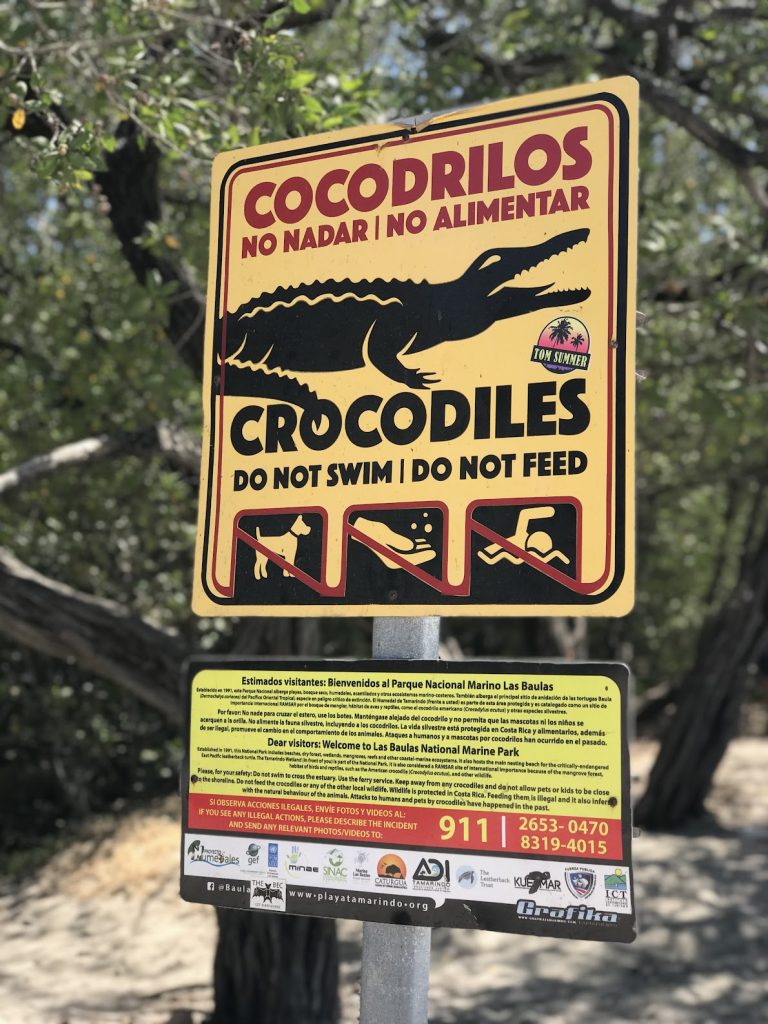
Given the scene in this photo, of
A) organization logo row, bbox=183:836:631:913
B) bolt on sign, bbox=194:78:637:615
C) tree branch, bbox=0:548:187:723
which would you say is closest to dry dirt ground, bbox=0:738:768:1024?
tree branch, bbox=0:548:187:723

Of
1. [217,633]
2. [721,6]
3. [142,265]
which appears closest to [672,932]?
[217,633]

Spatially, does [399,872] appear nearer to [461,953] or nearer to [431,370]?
[431,370]

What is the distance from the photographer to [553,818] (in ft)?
6.29

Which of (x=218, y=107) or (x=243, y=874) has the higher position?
(x=218, y=107)

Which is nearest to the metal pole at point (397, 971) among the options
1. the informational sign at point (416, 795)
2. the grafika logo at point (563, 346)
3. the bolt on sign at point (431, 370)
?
the informational sign at point (416, 795)

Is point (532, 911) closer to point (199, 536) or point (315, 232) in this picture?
point (199, 536)

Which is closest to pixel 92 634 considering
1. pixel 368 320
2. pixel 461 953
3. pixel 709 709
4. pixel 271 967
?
pixel 271 967

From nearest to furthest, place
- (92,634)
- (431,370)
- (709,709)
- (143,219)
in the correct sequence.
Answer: (431,370), (92,634), (143,219), (709,709)

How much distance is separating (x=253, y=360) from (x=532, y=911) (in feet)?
4.01

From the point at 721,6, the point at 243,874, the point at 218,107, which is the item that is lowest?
the point at 243,874

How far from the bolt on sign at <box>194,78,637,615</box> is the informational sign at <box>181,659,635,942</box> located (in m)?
0.16

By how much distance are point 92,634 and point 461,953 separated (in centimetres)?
339

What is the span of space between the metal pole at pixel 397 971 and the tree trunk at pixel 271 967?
289 centimetres

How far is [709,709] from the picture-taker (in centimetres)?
948
